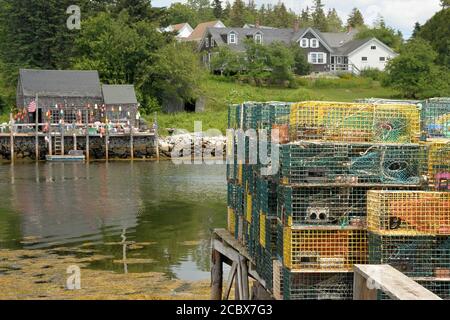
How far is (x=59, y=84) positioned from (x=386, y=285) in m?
50.7

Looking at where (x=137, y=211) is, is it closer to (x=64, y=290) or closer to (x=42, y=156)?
(x=64, y=290)

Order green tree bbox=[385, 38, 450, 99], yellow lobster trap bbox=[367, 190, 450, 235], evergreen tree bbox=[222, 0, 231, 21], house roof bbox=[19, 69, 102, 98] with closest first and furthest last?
1. yellow lobster trap bbox=[367, 190, 450, 235]
2. house roof bbox=[19, 69, 102, 98]
3. green tree bbox=[385, 38, 450, 99]
4. evergreen tree bbox=[222, 0, 231, 21]

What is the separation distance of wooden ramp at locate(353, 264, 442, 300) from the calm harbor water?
11.8 meters

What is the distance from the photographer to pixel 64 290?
16172mm

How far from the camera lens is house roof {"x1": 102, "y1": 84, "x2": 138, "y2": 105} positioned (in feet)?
179

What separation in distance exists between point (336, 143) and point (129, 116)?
47.3m

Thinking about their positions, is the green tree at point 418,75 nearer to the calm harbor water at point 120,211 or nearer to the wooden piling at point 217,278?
the calm harbor water at point 120,211

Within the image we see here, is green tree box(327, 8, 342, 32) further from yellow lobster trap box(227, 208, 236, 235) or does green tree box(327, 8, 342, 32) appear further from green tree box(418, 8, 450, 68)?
yellow lobster trap box(227, 208, 236, 235)

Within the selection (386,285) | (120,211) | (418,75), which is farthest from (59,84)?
(386,285)

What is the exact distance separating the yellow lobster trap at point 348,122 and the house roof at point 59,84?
46020mm

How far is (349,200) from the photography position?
8445 mm

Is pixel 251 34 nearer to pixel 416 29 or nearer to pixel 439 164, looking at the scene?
pixel 416 29

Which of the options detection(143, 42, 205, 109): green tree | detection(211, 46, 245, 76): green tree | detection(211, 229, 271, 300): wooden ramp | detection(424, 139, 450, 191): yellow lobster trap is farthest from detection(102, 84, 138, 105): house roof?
detection(424, 139, 450, 191): yellow lobster trap
